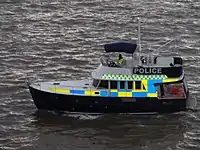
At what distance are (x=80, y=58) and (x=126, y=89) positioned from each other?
33.9 feet

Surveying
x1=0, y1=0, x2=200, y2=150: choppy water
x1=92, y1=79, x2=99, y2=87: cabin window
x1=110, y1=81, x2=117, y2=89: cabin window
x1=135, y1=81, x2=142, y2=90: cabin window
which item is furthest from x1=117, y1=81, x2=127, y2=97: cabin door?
x1=0, y1=0, x2=200, y2=150: choppy water

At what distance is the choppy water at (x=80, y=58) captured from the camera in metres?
31.8

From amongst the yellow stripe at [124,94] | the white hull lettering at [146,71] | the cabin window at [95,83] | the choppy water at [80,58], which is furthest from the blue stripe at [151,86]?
the cabin window at [95,83]

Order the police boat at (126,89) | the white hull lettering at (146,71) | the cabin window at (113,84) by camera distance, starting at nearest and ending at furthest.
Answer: the white hull lettering at (146,71), the police boat at (126,89), the cabin window at (113,84)

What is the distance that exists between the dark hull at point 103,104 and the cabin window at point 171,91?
0.99 ft

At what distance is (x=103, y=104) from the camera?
33.0 meters

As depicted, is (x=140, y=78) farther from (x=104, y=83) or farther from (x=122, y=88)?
(x=104, y=83)

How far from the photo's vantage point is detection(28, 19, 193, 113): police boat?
3247cm

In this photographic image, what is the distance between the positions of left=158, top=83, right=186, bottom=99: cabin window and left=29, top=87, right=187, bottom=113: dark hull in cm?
30

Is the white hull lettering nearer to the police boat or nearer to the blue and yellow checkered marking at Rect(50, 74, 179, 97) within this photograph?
the police boat

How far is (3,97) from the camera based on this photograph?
36.2m

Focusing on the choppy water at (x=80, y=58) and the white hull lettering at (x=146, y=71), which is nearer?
the choppy water at (x=80, y=58)

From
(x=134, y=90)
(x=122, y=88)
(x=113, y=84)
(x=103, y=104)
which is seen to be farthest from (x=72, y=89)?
(x=134, y=90)

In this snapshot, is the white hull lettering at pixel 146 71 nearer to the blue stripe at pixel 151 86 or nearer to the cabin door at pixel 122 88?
the blue stripe at pixel 151 86
